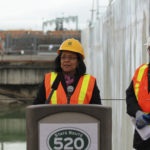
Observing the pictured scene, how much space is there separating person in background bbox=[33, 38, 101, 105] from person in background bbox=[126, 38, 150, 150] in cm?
33

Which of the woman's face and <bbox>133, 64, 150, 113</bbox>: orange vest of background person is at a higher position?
the woman's face

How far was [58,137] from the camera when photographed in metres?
2.92

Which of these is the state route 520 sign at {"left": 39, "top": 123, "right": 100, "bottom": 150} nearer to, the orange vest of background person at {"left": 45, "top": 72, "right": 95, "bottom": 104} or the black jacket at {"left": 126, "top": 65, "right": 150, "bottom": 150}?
the orange vest of background person at {"left": 45, "top": 72, "right": 95, "bottom": 104}

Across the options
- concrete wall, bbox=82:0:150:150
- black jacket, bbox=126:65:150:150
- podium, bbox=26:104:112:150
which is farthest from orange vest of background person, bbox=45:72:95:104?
concrete wall, bbox=82:0:150:150

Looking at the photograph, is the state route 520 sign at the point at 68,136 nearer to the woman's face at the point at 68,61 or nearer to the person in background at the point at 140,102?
the person in background at the point at 140,102

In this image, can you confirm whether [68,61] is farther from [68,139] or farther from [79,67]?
[68,139]

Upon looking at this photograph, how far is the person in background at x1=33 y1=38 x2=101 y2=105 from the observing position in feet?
11.4

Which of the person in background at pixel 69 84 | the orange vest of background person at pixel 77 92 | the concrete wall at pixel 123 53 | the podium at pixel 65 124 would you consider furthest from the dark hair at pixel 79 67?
the concrete wall at pixel 123 53

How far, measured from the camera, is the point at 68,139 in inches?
114

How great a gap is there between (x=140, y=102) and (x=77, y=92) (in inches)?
23.3

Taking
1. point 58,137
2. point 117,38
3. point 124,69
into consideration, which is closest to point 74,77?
point 58,137

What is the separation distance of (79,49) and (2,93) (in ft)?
72.1

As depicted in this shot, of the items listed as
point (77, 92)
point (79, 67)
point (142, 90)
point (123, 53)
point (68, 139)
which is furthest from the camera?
point (123, 53)

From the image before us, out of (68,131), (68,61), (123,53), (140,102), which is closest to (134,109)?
(140,102)
